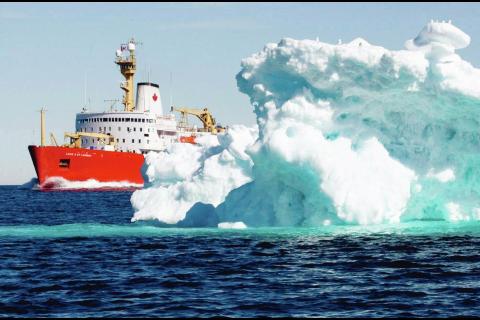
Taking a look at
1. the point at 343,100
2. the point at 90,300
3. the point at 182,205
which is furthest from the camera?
the point at 182,205

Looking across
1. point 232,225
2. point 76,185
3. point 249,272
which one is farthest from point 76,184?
point 249,272

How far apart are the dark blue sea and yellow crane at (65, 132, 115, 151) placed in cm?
6350

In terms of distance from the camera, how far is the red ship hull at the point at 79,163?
8538 cm

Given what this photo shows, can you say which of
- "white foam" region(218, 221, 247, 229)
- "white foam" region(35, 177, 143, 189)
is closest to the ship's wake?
"white foam" region(35, 177, 143, 189)

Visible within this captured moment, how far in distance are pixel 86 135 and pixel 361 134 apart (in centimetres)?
6818

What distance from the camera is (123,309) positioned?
1455 centimetres

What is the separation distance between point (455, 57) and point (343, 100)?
444 cm

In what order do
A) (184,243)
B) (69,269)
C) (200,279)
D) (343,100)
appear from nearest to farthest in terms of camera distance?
(200,279) → (69,269) → (184,243) → (343,100)

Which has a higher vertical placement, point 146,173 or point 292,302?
point 146,173

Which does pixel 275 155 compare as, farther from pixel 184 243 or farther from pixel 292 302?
pixel 292 302

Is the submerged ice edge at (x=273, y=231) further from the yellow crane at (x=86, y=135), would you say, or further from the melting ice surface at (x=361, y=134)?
the yellow crane at (x=86, y=135)

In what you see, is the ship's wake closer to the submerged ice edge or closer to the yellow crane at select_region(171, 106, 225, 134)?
the yellow crane at select_region(171, 106, 225, 134)

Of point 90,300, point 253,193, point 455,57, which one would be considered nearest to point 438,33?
point 455,57

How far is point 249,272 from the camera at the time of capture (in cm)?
1864
